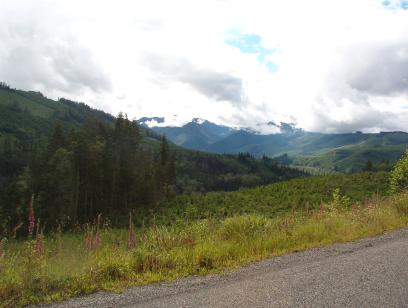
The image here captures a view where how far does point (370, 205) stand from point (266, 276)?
885cm

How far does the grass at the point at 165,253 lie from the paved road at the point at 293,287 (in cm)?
55

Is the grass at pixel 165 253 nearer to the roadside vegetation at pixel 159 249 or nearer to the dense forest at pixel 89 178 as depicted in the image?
the roadside vegetation at pixel 159 249

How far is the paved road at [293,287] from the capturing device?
5840mm

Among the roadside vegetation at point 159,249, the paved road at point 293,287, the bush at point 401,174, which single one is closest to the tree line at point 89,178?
the bush at point 401,174

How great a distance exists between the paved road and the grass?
548 mm

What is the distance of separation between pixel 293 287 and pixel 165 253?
9.90ft

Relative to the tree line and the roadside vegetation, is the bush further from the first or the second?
the tree line

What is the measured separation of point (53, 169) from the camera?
63.9m

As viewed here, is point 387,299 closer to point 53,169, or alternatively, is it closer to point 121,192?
point 53,169

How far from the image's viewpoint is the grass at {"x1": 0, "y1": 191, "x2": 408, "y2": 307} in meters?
6.75

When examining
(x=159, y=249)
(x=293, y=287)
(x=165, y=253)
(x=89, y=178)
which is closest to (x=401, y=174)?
(x=159, y=249)

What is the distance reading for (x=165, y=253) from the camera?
8.48 metres

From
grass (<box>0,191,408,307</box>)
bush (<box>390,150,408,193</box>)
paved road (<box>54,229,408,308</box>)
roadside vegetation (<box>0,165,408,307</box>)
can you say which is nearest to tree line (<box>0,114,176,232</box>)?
bush (<box>390,150,408,193</box>)

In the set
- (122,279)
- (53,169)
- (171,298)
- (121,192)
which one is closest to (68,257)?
(122,279)
